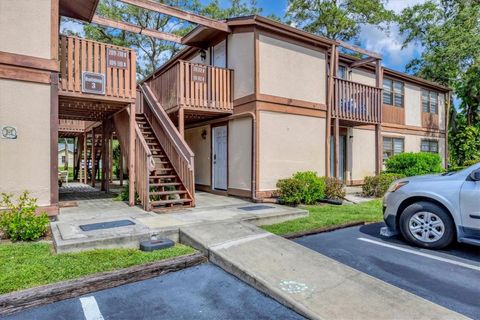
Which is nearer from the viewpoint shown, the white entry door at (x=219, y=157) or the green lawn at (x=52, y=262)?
the green lawn at (x=52, y=262)

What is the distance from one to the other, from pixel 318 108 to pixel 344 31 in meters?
15.5

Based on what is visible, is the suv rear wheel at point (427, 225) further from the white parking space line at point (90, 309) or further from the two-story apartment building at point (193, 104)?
the white parking space line at point (90, 309)

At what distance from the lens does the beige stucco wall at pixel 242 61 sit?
9016mm

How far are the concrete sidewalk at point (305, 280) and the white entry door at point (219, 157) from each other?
5368 mm

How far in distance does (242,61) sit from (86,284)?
296 inches

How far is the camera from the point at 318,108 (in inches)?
397

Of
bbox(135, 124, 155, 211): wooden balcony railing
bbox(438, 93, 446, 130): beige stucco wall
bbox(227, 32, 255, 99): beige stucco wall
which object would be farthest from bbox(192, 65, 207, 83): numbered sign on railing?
bbox(438, 93, 446, 130): beige stucco wall

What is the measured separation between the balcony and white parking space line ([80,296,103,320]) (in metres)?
5.19

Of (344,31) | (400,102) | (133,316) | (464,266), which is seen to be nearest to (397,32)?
(344,31)

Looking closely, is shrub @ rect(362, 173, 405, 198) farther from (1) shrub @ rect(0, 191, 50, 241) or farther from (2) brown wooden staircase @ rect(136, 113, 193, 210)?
(1) shrub @ rect(0, 191, 50, 241)

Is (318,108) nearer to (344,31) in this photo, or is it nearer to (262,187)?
(262,187)

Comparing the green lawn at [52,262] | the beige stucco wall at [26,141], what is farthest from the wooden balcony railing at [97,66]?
the green lawn at [52,262]

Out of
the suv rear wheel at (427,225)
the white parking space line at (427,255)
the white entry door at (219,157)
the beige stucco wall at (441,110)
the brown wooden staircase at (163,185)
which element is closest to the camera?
the white parking space line at (427,255)

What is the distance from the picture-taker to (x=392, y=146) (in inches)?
574
